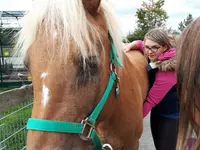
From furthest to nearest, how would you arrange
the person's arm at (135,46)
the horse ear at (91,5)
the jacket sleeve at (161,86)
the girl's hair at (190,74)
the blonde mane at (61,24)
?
the person's arm at (135,46)
the jacket sleeve at (161,86)
the horse ear at (91,5)
the blonde mane at (61,24)
the girl's hair at (190,74)

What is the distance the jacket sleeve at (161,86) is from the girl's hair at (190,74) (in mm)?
1321

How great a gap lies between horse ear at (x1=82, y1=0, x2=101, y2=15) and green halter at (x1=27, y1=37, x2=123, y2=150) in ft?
0.81

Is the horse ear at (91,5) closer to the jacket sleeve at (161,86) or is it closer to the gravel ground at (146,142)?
the jacket sleeve at (161,86)

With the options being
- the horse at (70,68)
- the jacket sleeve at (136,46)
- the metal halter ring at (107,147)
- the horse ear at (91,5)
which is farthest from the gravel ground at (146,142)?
the horse ear at (91,5)

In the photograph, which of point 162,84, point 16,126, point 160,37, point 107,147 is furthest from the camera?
point 16,126

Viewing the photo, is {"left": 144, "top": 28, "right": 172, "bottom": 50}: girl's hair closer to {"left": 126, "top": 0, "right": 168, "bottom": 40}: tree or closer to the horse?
the horse

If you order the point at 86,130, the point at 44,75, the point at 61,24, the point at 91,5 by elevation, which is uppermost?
the point at 91,5

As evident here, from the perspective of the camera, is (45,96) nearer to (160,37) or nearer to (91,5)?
(91,5)

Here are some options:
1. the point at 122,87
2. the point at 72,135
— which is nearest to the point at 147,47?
the point at 122,87

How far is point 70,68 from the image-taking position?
70.1 inches

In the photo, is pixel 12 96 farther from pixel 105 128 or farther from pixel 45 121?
pixel 45 121


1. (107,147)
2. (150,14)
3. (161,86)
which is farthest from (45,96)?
(150,14)

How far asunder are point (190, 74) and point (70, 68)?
68cm

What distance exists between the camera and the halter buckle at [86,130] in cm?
192
